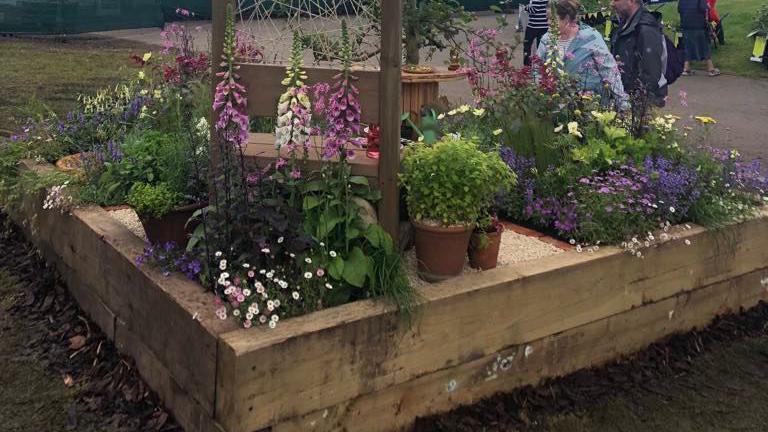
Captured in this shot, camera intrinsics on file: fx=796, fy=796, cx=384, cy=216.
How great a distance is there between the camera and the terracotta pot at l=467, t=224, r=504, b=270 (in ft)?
11.8

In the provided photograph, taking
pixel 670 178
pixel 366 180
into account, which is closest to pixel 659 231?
pixel 670 178

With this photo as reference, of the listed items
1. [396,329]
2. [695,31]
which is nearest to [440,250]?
[396,329]

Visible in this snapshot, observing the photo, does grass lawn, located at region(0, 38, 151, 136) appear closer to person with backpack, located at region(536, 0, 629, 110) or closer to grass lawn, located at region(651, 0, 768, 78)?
person with backpack, located at region(536, 0, 629, 110)

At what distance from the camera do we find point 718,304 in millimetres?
4477

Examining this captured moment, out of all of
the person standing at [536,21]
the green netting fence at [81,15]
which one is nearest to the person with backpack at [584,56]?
the person standing at [536,21]

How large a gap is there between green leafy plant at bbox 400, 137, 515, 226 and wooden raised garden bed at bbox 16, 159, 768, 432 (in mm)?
300

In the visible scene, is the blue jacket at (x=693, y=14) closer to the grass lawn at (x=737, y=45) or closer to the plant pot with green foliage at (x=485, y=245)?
the grass lawn at (x=737, y=45)

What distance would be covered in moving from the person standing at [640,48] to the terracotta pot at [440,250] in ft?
9.15

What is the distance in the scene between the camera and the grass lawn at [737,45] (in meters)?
14.8

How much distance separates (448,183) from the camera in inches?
135

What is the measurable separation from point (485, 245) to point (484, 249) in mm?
27

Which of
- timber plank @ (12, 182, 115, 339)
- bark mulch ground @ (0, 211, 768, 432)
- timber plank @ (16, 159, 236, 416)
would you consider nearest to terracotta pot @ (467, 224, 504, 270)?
bark mulch ground @ (0, 211, 768, 432)

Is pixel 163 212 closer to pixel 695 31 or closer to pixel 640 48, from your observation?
pixel 640 48

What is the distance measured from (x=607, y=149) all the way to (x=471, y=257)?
123cm
